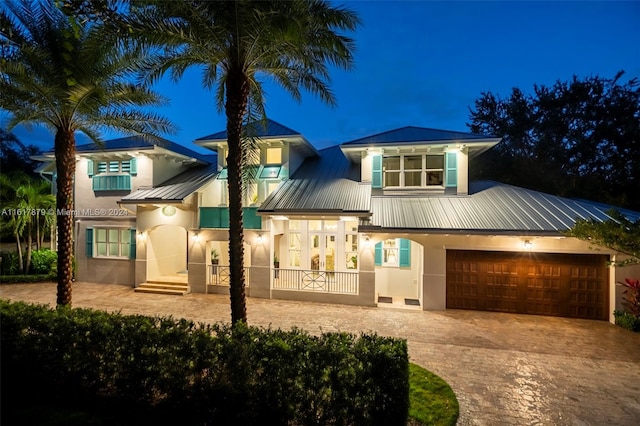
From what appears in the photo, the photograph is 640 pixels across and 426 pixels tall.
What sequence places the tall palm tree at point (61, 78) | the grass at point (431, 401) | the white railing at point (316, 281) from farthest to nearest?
the white railing at point (316, 281) < the tall palm tree at point (61, 78) < the grass at point (431, 401)

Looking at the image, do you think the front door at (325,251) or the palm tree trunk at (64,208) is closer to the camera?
the palm tree trunk at (64,208)

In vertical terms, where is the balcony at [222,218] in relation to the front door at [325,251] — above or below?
above

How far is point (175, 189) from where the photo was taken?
1476 centimetres

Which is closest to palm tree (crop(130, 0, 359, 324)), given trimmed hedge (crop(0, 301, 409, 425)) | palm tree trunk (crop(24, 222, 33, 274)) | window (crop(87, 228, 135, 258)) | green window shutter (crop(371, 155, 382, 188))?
trimmed hedge (crop(0, 301, 409, 425))

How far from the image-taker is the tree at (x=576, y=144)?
1930 cm

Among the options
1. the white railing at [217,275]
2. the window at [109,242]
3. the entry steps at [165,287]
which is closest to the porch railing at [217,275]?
the white railing at [217,275]

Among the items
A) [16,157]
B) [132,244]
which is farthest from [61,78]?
[16,157]

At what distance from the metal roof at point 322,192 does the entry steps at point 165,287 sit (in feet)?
19.3

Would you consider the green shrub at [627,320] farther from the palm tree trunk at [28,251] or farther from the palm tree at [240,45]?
the palm tree trunk at [28,251]

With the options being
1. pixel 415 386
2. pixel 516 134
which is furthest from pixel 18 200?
pixel 516 134

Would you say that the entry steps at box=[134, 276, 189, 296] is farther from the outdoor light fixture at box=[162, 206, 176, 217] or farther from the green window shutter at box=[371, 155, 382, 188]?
the green window shutter at box=[371, 155, 382, 188]

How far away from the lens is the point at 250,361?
4641 mm

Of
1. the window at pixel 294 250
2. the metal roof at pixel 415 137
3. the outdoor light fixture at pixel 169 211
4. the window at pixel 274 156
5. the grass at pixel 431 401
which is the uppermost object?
the metal roof at pixel 415 137

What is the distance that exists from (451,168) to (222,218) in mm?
11371
